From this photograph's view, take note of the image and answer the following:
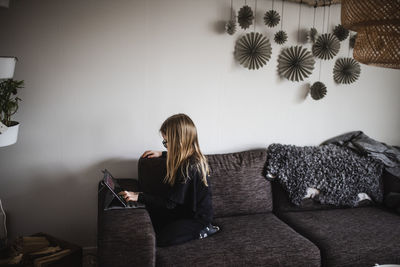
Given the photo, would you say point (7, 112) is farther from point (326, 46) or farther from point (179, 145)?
point (326, 46)

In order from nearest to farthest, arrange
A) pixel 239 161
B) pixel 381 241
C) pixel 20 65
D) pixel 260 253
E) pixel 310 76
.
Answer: pixel 260 253, pixel 381 241, pixel 20 65, pixel 239 161, pixel 310 76

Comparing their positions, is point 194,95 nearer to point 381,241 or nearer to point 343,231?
point 343,231

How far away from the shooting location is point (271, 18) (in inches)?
106

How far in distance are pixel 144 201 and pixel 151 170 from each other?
360 mm

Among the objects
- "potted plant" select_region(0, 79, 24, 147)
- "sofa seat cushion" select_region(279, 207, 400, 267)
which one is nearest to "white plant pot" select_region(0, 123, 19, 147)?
"potted plant" select_region(0, 79, 24, 147)

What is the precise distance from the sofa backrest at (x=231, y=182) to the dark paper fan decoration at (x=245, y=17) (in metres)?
0.99

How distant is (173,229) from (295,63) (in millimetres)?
1659

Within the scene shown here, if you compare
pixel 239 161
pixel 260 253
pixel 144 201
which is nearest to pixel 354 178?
pixel 239 161

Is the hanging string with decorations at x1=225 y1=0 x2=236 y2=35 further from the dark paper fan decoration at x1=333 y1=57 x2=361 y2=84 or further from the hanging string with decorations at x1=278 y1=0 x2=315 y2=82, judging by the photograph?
the dark paper fan decoration at x1=333 y1=57 x2=361 y2=84

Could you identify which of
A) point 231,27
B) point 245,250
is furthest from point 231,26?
point 245,250

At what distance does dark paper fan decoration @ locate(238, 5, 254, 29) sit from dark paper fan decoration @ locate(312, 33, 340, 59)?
631mm

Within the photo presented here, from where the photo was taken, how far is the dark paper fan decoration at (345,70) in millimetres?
2953

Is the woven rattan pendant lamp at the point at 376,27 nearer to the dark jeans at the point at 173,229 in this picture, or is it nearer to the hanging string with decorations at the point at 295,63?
the dark jeans at the point at 173,229

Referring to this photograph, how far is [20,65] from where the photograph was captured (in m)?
2.33
